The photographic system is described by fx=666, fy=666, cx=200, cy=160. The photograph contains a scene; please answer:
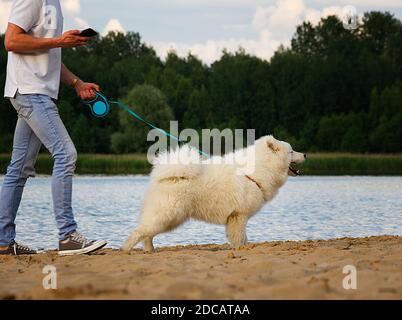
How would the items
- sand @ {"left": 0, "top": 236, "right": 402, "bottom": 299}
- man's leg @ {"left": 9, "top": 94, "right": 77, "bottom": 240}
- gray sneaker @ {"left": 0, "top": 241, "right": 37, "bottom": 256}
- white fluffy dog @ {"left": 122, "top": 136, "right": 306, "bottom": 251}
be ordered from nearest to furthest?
sand @ {"left": 0, "top": 236, "right": 402, "bottom": 299} → man's leg @ {"left": 9, "top": 94, "right": 77, "bottom": 240} → gray sneaker @ {"left": 0, "top": 241, "right": 37, "bottom": 256} → white fluffy dog @ {"left": 122, "top": 136, "right": 306, "bottom": 251}

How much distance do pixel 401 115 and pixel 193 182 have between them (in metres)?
37.8

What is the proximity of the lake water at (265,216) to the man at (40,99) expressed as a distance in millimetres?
2324

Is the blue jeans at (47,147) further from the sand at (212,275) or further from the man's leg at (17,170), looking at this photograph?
the sand at (212,275)

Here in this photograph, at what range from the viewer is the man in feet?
16.5

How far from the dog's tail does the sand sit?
2.61 ft

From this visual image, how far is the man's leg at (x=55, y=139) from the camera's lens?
5.06 m

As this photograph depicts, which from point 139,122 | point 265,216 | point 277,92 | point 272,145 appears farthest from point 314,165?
point 277,92

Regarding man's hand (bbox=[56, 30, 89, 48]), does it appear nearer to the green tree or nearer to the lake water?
the lake water

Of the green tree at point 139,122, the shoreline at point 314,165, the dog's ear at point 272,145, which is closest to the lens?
the dog's ear at point 272,145

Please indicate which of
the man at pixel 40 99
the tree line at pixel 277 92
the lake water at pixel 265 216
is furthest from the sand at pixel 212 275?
the tree line at pixel 277 92

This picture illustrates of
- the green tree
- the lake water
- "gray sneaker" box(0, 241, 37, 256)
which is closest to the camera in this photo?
"gray sneaker" box(0, 241, 37, 256)

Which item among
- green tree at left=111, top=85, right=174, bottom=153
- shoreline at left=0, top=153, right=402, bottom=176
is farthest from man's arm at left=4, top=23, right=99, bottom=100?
green tree at left=111, top=85, right=174, bottom=153

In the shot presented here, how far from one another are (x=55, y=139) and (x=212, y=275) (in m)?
1.77
